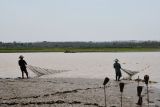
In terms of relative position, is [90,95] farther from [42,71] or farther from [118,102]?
[42,71]

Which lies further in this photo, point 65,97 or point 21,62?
point 21,62

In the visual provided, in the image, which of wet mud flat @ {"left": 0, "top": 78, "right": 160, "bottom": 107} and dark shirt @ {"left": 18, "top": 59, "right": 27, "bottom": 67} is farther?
dark shirt @ {"left": 18, "top": 59, "right": 27, "bottom": 67}

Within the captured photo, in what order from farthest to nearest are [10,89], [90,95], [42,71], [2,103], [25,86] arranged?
[42,71] → [25,86] → [10,89] → [90,95] → [2,103]

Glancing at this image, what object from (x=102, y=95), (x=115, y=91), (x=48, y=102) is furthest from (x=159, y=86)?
(x=48, y=102)

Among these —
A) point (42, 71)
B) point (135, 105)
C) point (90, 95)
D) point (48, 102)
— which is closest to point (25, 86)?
point (90, 95)

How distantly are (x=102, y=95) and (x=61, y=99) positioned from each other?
9.66 feet

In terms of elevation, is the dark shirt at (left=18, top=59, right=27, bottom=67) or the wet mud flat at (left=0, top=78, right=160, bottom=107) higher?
the dark shirt at (left=18, top=59, right=27, bottom=67)

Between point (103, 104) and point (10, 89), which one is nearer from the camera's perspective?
point (103, 104)

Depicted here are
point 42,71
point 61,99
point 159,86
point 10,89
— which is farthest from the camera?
point 42,71

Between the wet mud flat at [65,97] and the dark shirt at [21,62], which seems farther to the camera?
the dark shirt at [21,62]

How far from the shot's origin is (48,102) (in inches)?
687

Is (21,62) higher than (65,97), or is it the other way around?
(21,62)

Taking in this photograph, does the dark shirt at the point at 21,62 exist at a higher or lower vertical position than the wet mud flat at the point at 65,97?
higher

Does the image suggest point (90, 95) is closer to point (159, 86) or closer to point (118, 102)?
point (118, 102)
